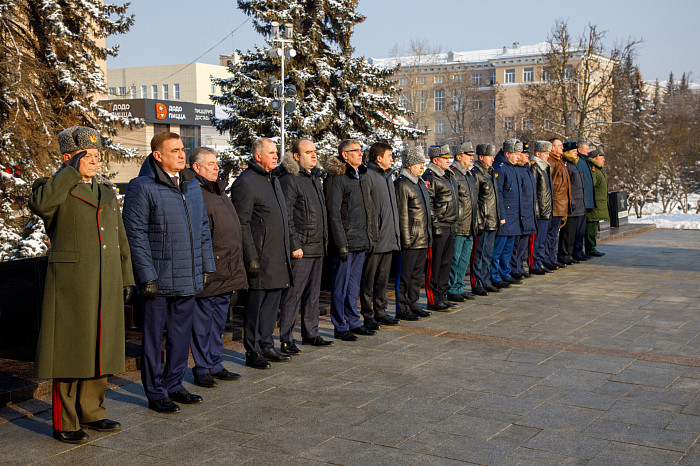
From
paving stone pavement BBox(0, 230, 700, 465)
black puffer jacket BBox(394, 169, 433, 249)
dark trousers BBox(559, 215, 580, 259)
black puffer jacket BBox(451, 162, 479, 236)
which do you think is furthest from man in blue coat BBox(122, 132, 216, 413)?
dark trousers BBox(559, 215, 580, 259)

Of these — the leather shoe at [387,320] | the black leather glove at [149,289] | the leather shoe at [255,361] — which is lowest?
the leather shoe at [255,361]

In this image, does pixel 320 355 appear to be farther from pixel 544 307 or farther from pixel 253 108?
pixel 253 108

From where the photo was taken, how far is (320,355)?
24.2 feet

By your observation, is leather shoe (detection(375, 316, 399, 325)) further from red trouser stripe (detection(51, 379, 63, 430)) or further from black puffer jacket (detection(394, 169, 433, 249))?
red trouser stripe (detection(51, 379, 63, 430))

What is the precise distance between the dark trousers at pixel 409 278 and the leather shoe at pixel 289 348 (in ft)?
6.94

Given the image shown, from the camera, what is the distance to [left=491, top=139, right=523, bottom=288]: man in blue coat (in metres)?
11.5

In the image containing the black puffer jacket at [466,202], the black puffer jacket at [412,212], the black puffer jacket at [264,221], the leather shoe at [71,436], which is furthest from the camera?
the black puffer jacket at [466,202]

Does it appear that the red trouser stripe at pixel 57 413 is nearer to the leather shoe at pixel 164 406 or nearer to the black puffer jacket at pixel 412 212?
the leather shoe at pixel 164 406

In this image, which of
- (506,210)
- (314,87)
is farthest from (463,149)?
(314,87)

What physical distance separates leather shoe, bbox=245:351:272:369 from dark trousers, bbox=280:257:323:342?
465mm

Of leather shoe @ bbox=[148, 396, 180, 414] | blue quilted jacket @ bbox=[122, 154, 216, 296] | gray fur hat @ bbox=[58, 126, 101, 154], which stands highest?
gray fur hat @ bbox=[58, 126, 101, 154]

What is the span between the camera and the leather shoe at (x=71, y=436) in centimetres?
496

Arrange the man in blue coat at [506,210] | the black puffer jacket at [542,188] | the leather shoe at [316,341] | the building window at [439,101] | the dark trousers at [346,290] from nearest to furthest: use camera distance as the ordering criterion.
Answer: the leather shoe at [316,341]
the dark trousers at [346,290]
the man in blue coat at [506,210]
the black puffer jacket at [542,188]
the building window at [439,101]

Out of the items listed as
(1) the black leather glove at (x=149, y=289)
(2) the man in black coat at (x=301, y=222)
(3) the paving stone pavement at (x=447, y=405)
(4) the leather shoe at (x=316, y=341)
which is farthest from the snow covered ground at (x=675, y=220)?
(1) the black leather glove at (x=149, y=289)
